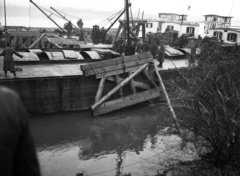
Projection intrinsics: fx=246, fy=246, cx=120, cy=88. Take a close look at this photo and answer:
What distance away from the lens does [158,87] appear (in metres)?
12.9

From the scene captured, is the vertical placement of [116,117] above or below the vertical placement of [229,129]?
below

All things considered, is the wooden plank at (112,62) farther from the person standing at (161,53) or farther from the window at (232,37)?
the window at (232,37)

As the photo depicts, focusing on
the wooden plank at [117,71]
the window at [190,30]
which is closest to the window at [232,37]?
the window at [190,30]

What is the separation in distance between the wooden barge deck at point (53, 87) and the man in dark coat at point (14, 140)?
9071 millimetres

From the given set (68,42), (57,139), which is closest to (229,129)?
(57,139)

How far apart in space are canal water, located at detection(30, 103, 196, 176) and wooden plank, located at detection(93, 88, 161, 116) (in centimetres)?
38

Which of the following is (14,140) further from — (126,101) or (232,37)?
(232,37)

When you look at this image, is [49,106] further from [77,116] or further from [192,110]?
[192,110]

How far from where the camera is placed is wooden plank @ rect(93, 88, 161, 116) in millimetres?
11288

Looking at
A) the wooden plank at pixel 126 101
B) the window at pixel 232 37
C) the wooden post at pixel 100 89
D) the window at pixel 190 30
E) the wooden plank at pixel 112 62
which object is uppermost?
the window at pixel 190 30

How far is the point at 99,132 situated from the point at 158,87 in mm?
4340

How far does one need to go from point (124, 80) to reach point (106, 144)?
363 cm

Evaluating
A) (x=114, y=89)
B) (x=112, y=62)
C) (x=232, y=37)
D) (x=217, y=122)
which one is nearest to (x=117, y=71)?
(x=112, y=62)

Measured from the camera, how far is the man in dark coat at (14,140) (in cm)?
133
